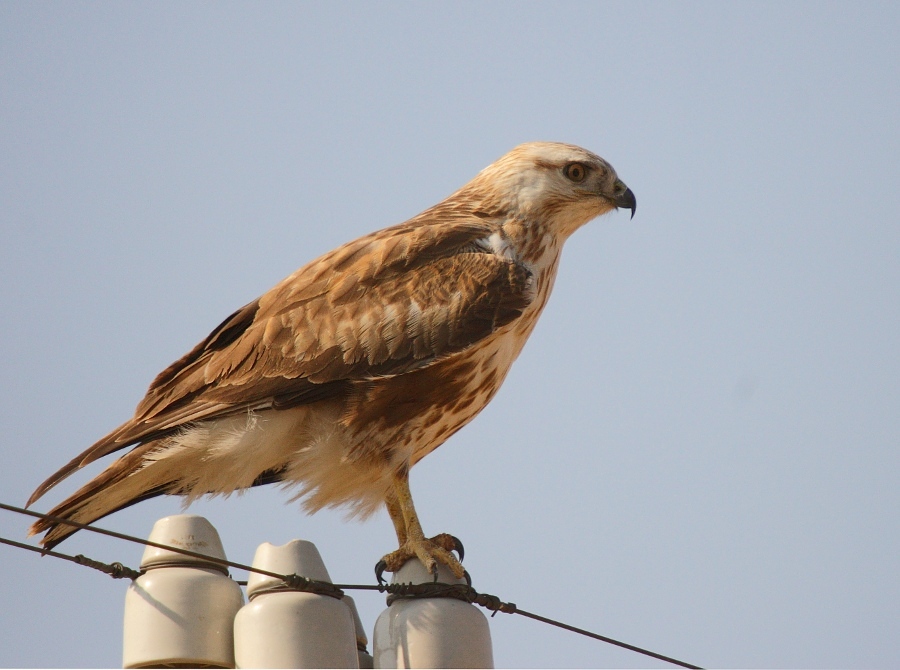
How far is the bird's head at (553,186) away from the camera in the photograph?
22.6ft

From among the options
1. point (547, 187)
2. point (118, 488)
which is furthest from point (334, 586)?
point (547, 187)

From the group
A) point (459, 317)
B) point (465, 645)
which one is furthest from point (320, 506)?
point (465, 645)

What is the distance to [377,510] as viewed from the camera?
6.22 meters

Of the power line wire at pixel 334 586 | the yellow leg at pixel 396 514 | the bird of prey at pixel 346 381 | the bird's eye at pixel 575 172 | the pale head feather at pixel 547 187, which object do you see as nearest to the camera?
the power line wire at pixel 334 586

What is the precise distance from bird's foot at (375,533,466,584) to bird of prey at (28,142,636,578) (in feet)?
0.04

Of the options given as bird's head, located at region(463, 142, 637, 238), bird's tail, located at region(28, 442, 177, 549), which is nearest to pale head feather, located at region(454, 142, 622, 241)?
bird's head, located at region(463, 142, 637, 238)

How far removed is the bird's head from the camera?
22.6 feet

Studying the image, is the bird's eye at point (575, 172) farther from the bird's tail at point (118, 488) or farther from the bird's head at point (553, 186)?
the bird's tail at point (118, 488)

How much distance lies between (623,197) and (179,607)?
386 centimetres

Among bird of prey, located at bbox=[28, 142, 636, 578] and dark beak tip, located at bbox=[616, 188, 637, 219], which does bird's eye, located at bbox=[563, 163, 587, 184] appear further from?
bird of prey, located at bbox=[28, 142, 636, 578]

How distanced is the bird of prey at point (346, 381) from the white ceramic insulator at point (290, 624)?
1.11 meters

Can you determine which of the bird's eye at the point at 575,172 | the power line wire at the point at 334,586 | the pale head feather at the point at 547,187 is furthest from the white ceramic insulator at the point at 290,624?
the bird's eye at the point at 575,172

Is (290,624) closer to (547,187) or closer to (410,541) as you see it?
(410,541)

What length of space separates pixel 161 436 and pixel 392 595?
1645 mm
